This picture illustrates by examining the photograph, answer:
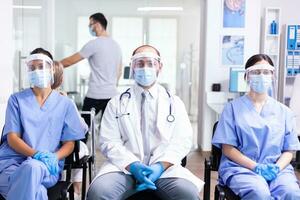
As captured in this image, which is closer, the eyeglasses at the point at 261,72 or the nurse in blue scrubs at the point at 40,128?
the nurse in blue scrubs at the point at 40,128

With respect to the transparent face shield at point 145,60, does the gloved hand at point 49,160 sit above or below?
below

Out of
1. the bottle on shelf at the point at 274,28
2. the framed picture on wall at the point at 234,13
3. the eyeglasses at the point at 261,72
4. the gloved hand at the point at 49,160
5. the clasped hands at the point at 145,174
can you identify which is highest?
the framed picture on wall at the point at 234,13

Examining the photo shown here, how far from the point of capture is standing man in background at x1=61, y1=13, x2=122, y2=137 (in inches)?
140

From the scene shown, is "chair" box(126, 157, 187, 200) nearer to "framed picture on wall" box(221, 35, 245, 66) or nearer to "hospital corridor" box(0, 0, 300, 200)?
"hospital corridor" box(0, 0, 300, 200)

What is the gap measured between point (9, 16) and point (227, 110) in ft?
8.71

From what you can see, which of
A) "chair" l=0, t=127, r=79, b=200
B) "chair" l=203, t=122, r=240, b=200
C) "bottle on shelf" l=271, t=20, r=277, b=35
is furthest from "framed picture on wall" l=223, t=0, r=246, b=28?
"chair" l=0, t=127, r=79, b=200

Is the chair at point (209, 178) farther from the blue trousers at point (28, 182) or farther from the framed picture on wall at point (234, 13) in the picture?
the framed picture on wall at point (234, 13)

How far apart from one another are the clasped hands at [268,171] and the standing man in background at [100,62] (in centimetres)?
195

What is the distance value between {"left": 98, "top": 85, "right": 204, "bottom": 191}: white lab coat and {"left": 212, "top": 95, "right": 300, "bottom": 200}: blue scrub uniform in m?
0.19

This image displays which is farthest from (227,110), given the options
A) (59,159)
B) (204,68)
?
(204,68)

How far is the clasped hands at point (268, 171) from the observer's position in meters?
1.97

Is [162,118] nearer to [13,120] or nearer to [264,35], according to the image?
[13,120]

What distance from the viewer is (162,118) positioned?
215cm

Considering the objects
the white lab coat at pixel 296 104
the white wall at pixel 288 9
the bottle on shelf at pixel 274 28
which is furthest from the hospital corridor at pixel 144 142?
the white wall at pixel 288 9
